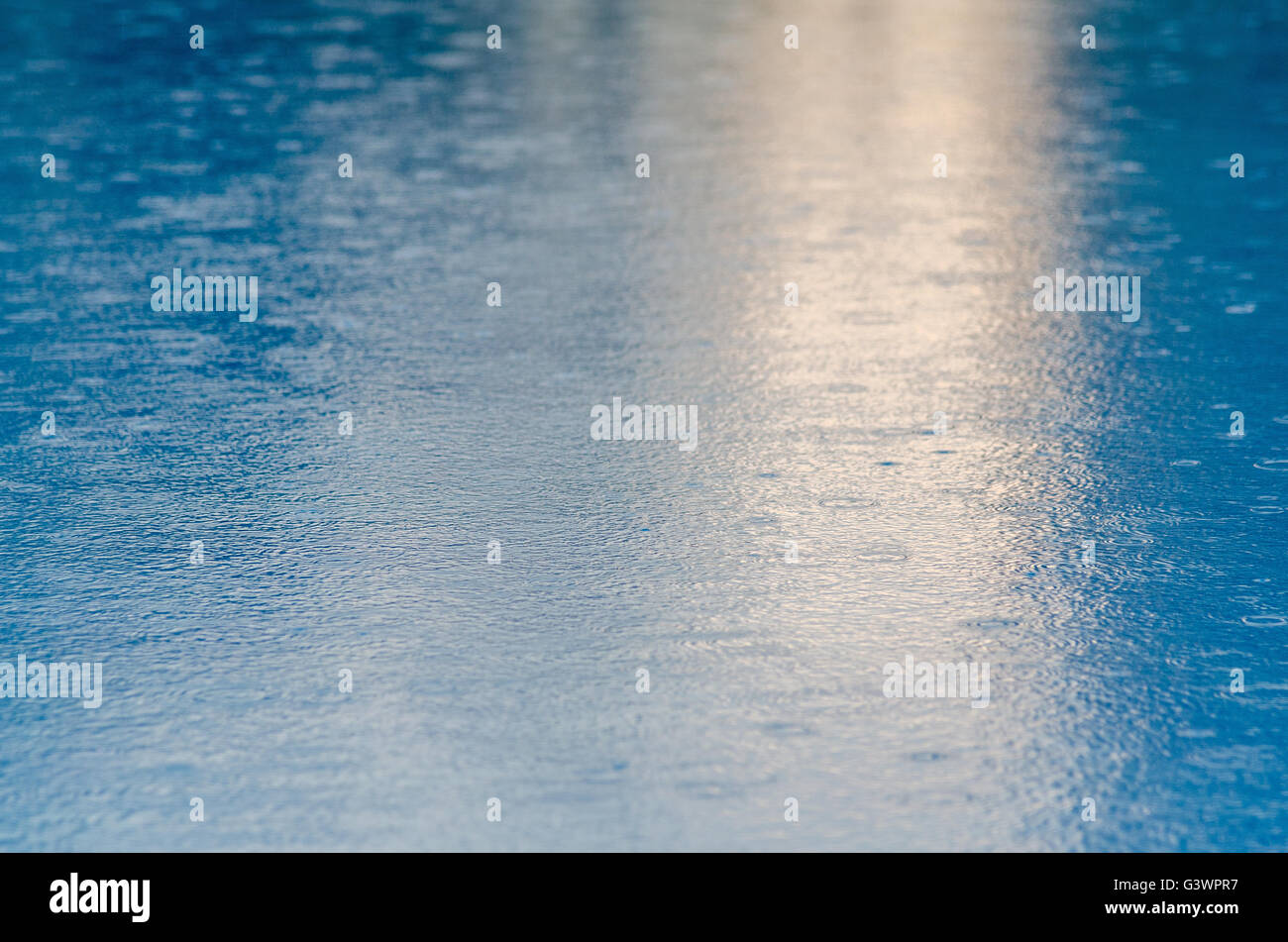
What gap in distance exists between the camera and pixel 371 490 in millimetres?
3527

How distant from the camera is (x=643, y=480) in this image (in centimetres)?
358

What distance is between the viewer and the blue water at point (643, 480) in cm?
246

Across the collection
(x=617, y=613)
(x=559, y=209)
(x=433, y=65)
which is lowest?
(x=617, y=613)

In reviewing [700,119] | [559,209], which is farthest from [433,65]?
Answer: [559,209]

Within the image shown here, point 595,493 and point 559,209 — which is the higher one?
point 559,209

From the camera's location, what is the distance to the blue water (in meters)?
2.46

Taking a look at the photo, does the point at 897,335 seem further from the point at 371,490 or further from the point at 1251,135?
the point at 1251,135

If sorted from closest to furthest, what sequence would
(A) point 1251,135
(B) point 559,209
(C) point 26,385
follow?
(C) point 26,385 < (B) point 559,209 < (A) point 1251,135

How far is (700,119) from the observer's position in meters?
7.32

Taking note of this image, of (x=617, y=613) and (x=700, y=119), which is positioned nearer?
(x=617, y=613)

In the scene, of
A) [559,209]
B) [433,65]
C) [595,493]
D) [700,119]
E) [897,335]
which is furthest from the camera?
[433,65]

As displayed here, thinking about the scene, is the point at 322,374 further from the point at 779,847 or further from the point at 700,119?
the point at 700,119

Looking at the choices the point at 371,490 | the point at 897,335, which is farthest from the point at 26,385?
the point at 897,335
